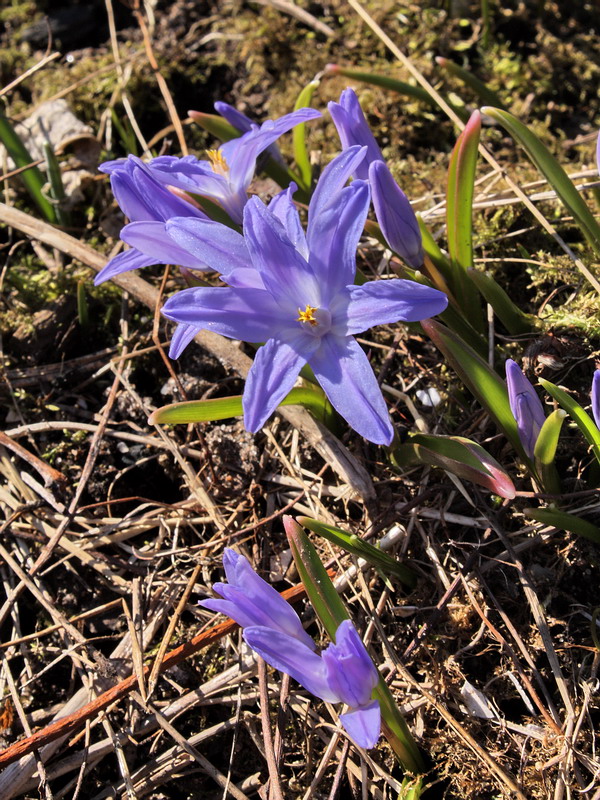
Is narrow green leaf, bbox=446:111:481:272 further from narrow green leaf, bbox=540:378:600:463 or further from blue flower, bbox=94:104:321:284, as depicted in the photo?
narrow green leaf, bbox=540:378:600:463

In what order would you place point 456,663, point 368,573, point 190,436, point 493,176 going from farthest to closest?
point 493,176, point 190,436, point 368,573, point 456,663

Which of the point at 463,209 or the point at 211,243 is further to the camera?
the point at 463,209

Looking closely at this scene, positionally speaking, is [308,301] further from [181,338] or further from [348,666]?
[348,666]

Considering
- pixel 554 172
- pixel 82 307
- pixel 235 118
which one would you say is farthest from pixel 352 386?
pixel 82 307

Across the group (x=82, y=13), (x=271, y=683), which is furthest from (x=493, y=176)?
(x=82, y=13)

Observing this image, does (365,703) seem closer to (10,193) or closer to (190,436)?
(190,436)
